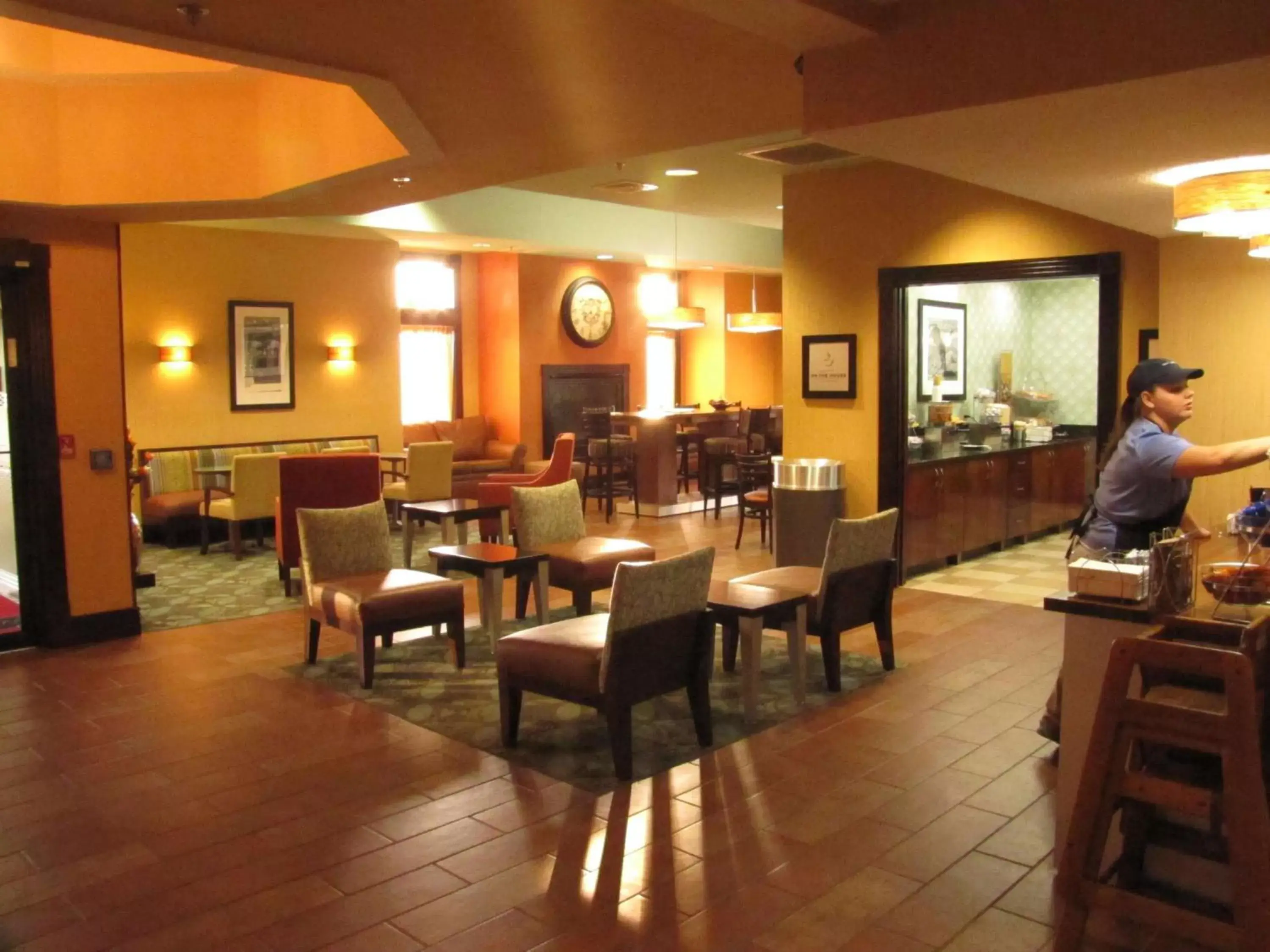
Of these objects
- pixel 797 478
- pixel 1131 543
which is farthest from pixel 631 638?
pixel 797 478

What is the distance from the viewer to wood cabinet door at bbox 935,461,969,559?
26.3 ft

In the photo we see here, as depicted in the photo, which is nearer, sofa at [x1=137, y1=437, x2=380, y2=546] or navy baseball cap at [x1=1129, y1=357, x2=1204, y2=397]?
navy baseball cap at [x1=1129, y1=357, x2=1204, y2=397]

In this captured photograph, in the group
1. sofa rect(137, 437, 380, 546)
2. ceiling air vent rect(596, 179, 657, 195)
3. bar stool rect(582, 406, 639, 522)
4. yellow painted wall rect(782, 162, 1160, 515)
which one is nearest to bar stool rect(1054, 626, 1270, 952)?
yellow painted wall rect(782, 162, 1160, 515)

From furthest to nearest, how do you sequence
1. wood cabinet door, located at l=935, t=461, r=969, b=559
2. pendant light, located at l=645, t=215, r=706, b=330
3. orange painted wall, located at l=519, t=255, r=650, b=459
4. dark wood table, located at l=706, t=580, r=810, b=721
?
orange painted wall, located at l=519, t=255, r=650, b=459 → pendant light, located at l=645, t=215, r=706, b=330 → wood cabinet door, located at l=935, t=461, r=969, b=559 → dark wood table, located at l=706, t=580, r=810, b=721

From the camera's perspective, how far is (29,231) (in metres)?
6.05

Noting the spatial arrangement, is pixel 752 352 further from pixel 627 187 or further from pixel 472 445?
pixel 627 187

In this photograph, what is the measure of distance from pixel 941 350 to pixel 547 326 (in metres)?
5.73

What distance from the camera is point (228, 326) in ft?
34.8

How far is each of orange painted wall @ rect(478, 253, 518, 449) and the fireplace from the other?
42cm

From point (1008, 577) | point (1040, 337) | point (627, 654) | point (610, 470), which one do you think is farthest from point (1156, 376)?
point (610, 470)

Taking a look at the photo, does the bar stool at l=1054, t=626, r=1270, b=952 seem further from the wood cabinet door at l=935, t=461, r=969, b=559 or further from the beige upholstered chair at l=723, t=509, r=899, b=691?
the wood cabinet door at l=935, t=461, r=969, b=559

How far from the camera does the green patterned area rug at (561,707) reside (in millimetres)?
4359

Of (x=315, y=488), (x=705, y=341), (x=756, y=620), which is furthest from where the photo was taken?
(x=705, y=341)

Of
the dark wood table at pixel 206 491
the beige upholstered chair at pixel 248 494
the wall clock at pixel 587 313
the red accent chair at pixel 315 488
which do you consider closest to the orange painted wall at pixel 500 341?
the wall clock at pixel 587 313
